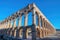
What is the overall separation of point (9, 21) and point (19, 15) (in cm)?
366

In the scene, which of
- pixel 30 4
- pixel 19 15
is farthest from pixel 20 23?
pixel 30 4

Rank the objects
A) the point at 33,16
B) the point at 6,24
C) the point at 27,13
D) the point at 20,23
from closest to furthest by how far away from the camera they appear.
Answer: the point at 33,16 < the point at 27,13 < the point at 20,23 < the point at 6,24

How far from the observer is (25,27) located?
19.3 metres

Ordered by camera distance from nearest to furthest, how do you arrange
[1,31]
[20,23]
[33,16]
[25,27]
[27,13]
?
1. [33,16]
2. [25,27]
3. [27,13]
4. [20,23]
5. [1,31]

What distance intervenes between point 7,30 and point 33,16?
7793 millimetres

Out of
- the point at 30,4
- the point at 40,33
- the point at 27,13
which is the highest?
the point at 30,4

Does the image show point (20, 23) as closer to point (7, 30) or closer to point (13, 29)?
point (13, 29)

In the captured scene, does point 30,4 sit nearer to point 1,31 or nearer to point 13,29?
point 13,29

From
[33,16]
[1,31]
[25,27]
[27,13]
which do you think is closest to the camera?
[33,16]

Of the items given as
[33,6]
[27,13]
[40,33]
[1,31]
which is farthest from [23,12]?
[1,31]

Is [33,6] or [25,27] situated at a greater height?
[33,6]

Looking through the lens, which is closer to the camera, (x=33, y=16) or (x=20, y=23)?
(x=33, y=16)

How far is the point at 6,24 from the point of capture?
86.2 feet

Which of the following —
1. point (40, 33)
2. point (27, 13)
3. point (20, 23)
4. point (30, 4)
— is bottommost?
point (40, 33)
